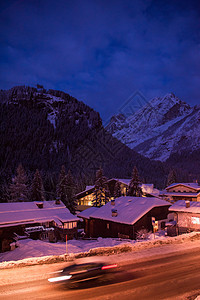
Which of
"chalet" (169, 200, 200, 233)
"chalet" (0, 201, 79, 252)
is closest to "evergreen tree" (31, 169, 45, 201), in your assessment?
"chalet" (0, 201, 79, 252)

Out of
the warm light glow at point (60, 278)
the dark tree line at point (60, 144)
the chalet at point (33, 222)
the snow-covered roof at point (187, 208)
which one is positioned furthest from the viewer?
the dark tree line at point (60, 144)

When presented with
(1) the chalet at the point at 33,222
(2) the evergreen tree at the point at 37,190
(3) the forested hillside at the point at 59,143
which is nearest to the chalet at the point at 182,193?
(1) the chalet at the point at 33,222

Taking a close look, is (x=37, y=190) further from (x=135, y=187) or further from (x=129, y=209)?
(x=129, y=209)

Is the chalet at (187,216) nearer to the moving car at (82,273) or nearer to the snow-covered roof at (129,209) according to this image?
the snow-covered roof at (129,209)

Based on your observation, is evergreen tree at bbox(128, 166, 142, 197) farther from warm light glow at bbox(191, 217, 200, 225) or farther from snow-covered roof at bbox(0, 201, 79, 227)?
warm light glow at bbox(191, 217, 200, 225)

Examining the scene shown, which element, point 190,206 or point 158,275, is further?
point 190,206

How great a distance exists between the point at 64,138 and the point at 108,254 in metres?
157

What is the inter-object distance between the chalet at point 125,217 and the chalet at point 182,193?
668 inches

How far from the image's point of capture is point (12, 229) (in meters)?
28.1

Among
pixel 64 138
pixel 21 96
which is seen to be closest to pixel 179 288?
pixel 64 138

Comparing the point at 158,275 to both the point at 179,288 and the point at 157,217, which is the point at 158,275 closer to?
the point at 179,288

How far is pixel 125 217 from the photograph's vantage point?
29.6m

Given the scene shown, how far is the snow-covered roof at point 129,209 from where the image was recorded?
95.6 ft

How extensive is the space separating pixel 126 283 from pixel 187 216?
21130 mm
